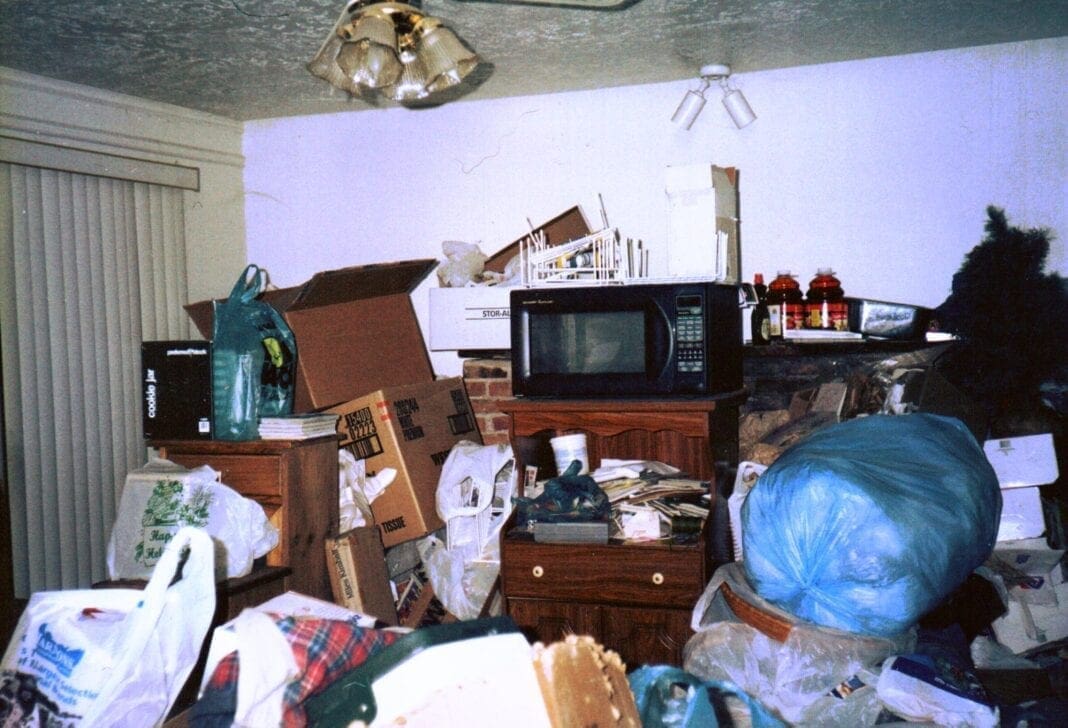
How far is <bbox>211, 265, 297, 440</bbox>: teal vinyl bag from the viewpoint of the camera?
2.48 meters

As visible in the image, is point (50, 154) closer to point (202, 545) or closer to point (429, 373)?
point (429, 373)

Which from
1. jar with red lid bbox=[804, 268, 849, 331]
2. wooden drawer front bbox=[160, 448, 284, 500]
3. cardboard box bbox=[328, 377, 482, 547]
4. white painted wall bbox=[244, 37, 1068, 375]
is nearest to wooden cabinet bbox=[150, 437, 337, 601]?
wooden drawer front bbox=[160, 448, 284, 500]

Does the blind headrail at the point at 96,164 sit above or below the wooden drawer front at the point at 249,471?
above

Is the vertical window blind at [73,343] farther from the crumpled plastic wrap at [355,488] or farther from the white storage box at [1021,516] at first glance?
the white storage box at [1021,516]

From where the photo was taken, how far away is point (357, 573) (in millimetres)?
2584

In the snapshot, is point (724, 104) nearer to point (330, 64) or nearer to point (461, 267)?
point (461, 267)

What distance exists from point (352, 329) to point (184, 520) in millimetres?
890

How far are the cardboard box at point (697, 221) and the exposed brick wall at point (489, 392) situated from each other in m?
0.95

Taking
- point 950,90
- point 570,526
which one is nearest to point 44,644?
point 570,526

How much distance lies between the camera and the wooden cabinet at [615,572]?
210 centimetres

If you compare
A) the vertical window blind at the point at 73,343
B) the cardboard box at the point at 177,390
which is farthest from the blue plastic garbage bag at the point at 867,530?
the vertical window blind at the point at 73,343

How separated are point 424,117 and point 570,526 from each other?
6.50ft

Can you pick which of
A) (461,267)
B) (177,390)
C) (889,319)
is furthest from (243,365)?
(889,319)

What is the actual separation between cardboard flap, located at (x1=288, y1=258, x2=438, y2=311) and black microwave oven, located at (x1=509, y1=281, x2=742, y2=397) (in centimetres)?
74
